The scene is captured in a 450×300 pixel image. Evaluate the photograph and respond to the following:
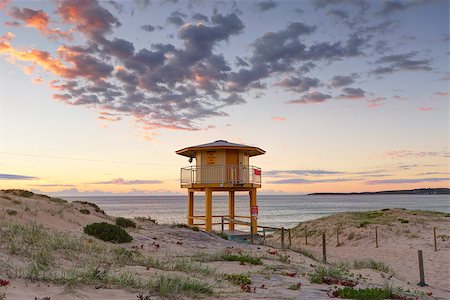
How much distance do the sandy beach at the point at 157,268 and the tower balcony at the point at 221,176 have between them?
584 cm

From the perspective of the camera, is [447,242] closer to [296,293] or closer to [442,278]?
[442,278]

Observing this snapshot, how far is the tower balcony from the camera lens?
29.5 metres

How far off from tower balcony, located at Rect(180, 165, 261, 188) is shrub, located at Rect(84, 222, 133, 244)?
12365 millimetres

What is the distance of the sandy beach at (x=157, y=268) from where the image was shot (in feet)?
27.8

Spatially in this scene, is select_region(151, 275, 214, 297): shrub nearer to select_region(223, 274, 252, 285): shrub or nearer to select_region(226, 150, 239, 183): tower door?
select_region(223, 274, 252, 285): shrub

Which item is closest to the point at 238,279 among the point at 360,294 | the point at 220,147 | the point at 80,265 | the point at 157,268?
the point at 157,268

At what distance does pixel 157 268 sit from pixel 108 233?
6.44 meters

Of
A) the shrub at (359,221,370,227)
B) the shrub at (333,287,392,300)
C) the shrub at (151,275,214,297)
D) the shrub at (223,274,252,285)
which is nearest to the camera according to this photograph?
the shrub at (151,275,214,297)

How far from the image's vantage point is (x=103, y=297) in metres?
7.89

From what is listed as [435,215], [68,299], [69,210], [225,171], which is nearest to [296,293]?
[68,299]

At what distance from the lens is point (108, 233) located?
17.4 m

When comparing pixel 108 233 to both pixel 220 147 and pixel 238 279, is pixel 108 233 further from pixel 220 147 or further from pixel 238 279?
pixel 220 147

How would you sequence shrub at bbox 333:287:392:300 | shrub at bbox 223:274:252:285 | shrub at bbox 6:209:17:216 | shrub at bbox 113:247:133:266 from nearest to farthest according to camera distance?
shrub at bbox 333:287:392:300
shrub at bbox 223:274:252:285
shrub at bbox 113:247:133:266
shrub at bbox 6:209:17:216

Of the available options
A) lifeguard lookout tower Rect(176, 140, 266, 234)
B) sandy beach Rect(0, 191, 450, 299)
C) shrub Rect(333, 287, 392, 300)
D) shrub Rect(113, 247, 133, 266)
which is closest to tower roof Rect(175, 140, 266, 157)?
lifeguard lookout tower Rect(176, 140, 266, 234)
